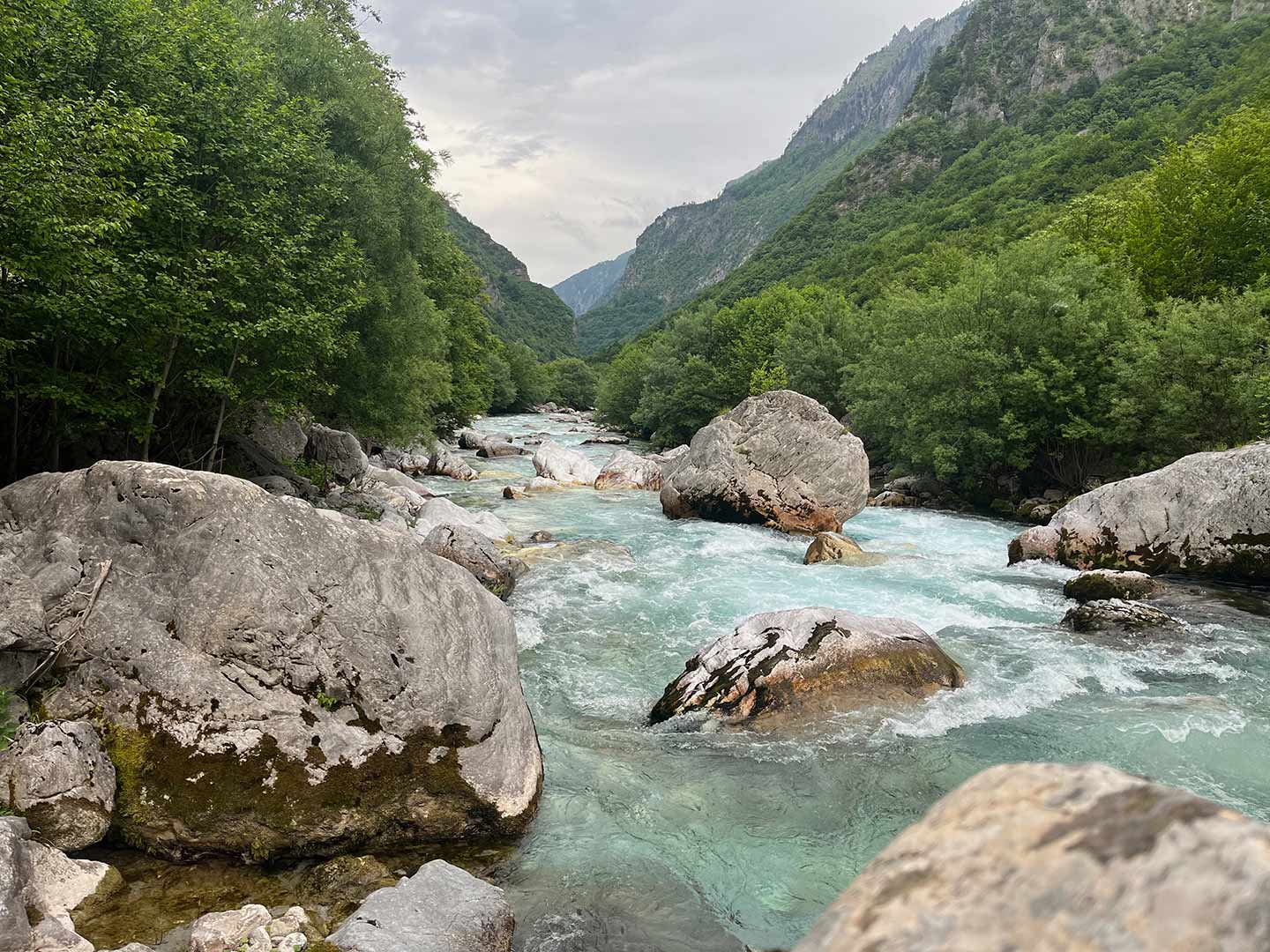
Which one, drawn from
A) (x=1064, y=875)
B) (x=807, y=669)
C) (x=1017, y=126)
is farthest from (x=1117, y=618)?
(x=1017, y=126)

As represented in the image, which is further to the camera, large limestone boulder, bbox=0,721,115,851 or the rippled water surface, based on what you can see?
the rippled water surface

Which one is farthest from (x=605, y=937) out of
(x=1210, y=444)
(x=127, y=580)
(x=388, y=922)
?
(x=1210, y=444)

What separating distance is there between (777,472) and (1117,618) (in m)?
12.1

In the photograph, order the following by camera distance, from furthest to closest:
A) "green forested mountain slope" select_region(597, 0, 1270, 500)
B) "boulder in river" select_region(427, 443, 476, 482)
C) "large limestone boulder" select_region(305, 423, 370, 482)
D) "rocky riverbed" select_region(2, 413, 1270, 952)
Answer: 1. "boulder in river" select_region(427, 443, 476, 482)
2. "green forested mountain slope" select_region(597, 0, 1270, 500)
3. "large limestone boulder" select_region(305, 423, 370, 482)
4. "rocky riverbed" select_region(2, 413, 1270, 952)

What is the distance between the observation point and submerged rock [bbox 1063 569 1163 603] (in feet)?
48.9

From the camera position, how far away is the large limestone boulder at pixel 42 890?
14.6 feet

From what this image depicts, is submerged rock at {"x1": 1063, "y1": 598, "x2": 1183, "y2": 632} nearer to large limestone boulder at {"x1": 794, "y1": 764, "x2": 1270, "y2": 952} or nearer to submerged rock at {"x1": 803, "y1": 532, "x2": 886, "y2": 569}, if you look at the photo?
submerged rock at {"x1": 803, "y1": 532, "x2": 886, "y2": 569}

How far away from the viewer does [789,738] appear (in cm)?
880

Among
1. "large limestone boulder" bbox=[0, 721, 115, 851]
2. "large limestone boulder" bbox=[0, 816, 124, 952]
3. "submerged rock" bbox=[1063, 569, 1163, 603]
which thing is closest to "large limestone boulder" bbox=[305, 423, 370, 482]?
"large limestone boulder" bbox=[0, 721, 115, 851]

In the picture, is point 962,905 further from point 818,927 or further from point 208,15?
point 208,15

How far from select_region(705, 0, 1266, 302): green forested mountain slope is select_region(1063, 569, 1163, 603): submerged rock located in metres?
62.3

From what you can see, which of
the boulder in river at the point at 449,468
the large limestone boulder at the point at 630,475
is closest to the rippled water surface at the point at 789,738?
the large limestone boulder at the point at 630,475

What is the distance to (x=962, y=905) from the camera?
6.25 ft

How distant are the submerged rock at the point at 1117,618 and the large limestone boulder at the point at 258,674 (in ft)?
35.3
